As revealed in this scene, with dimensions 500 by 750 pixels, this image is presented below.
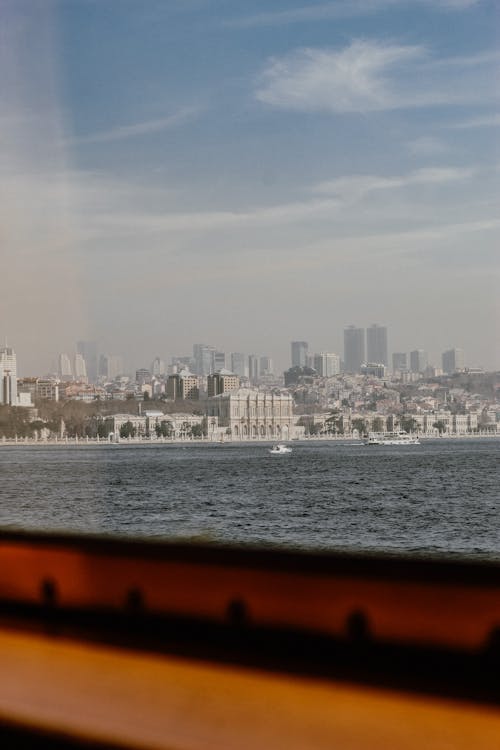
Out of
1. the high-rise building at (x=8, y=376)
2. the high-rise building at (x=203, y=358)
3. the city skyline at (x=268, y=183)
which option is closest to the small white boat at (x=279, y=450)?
the city skyline at (x=268, y=183)

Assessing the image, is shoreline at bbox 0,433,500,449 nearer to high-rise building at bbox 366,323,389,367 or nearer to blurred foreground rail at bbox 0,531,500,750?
high-rise building at bbox 366,323,389,367

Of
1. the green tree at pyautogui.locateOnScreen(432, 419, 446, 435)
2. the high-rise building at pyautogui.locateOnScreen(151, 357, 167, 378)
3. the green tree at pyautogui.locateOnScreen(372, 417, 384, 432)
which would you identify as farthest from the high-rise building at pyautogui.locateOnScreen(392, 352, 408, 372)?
the high-rise building at pyautogui.locateOnScreen(151, 357, 167, 378)

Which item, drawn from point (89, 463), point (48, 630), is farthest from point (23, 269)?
point (48, 630)

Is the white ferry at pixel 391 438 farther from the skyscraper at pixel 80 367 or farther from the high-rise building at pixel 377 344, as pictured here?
the skyscraper at pixel 80 367

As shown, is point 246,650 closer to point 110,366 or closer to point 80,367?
point 80,367

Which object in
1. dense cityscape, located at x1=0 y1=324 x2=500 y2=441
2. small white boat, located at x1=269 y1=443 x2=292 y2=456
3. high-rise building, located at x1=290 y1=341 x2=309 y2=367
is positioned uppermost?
high-rise building, located at x1=290 y1=341 x2=309 y2=367

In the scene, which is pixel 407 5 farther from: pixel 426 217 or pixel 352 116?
pixel 426 217
